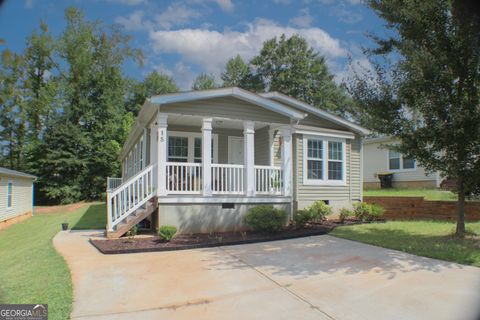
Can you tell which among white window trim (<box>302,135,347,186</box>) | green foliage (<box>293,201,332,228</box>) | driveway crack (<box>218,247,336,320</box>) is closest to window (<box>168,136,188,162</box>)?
white window trim (<box>302,135,347,186</box>)

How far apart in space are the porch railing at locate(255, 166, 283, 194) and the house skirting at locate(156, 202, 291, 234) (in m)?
0.76

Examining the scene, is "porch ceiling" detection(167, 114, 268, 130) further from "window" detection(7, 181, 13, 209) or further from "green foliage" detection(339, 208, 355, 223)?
"window" detection(7, 181, 13, 209)

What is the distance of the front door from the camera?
40.5 feet

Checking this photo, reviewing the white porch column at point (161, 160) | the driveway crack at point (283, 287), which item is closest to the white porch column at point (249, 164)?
the white porch column at point (161, 160)

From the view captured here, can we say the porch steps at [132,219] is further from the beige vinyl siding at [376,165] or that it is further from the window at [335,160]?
the beige vinyl siding at [376,165]

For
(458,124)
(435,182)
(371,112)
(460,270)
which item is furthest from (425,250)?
(435,182)

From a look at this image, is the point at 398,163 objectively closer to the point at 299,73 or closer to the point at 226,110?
the point at 226,110

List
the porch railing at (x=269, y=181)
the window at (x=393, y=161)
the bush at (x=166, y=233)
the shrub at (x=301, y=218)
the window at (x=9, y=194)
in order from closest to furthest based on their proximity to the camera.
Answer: the bush at (x=166, y=233)
the shrub at (x=301, y=218)
the porch railing at (x=269, y=181)
the window at (x=9, y=194)
the window at (x=393, y=161)

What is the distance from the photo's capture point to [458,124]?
286 inches

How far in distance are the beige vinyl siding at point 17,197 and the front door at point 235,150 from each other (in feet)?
39.2

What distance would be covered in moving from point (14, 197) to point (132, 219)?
547 inches

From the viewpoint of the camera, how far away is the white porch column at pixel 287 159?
427 inches

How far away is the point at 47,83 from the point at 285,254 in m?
31.7

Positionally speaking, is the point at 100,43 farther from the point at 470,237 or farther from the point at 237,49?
the point at 470,237
